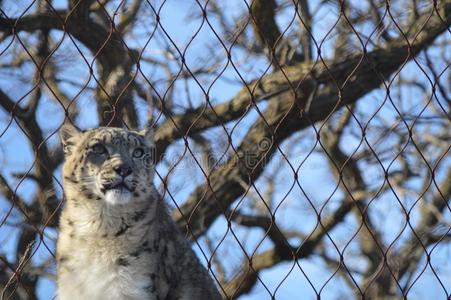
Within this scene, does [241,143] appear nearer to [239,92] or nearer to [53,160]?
[239,92]

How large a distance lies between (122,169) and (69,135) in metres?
0.42

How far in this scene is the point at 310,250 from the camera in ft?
29.7

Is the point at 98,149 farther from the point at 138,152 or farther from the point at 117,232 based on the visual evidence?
the point at 117,232

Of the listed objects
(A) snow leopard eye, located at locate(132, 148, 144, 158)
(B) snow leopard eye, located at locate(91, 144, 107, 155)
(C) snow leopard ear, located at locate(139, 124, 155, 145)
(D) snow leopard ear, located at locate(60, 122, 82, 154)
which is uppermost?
(D) snow leopard ear, located at locate(60, 122, 82, 154)

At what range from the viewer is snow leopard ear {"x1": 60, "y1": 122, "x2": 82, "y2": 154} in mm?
5504

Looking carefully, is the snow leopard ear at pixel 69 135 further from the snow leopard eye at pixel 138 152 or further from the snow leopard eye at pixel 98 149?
the snow leopard eye at pixel 138 152

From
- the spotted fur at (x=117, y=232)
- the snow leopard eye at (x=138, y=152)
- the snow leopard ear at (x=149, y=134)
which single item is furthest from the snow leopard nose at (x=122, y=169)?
the snow leopard ear at (x=149, y=134)

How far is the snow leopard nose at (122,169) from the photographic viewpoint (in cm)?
523

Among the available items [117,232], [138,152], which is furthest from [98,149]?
[117,232]

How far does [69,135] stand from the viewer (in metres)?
5.53

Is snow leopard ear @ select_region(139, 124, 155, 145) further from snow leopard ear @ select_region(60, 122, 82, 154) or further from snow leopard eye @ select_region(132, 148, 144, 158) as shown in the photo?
snow leopard ear @ select_region(60, 122, 82, 154)

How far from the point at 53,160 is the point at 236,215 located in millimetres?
1660

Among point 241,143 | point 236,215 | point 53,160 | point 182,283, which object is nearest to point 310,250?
point 236,215

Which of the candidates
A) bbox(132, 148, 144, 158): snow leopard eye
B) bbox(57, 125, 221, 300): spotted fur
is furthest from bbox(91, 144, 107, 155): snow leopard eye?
bbox(132, 148, 144, 158): snow leopard eye
